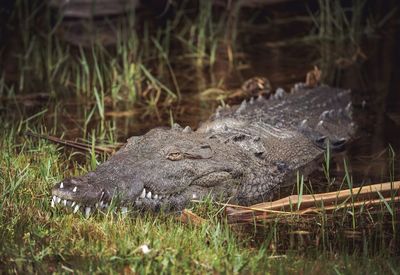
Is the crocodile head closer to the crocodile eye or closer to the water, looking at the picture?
the crocodile eye

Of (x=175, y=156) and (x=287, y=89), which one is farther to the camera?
(x=287, y=89)

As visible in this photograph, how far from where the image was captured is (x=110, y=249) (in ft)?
14.6

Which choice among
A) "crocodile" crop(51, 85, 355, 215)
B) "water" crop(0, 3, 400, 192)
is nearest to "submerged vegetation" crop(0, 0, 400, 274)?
"water" crop(0, 3, 400, 192)

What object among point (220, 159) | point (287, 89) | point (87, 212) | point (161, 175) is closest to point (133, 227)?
point (87, 212)

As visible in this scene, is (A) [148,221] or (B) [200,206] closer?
(A) [148,221]

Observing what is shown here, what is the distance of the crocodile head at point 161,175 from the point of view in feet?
16.9

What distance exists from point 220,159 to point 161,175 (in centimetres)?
65

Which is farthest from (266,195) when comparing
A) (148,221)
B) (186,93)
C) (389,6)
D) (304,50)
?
(389,6)

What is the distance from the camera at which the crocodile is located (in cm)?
530

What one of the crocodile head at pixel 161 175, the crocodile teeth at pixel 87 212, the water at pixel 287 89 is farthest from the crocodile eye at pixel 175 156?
the water at pixel 287 89

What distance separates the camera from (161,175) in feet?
18.3

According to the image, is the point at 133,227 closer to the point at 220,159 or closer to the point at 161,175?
the point at 161,175

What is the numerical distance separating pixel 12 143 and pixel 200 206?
2029 millimetres

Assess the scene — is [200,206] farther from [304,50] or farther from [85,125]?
[304,50]
